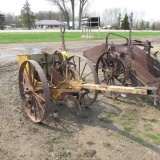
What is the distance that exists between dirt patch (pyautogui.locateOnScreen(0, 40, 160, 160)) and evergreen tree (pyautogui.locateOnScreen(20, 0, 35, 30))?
73.7 m

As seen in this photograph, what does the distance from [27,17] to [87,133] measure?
77.5 meters

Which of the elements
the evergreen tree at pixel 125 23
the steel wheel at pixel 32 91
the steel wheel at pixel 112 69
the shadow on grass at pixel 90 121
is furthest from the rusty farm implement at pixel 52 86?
the evergreen tree at pixel 125 23

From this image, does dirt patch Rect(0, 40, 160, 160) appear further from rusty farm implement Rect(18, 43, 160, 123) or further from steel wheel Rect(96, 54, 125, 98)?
steel wheel Rect(96, 54, 125, 98)

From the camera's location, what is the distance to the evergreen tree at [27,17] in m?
76.4

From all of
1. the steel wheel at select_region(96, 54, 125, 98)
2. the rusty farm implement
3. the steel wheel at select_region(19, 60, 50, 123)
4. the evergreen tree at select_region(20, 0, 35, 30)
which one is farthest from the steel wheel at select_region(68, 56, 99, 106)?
the evergreen tree at select_region(20, 0, 35, 30)

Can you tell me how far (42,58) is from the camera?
5219 mm

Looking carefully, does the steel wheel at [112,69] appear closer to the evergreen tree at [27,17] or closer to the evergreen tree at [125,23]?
the evergreen tree at [125,23]

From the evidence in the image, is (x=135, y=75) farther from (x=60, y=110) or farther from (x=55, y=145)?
(x=55, y=145)

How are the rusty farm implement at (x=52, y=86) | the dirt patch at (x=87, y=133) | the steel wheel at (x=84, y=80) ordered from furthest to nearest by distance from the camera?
the steel wheel at (x=84, y=80) → the rusty farm implement at (x=52, y=86) → the dirt patch at (x=87, y=133)

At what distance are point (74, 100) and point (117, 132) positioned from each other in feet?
3.14

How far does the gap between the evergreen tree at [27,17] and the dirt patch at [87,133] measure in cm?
7370

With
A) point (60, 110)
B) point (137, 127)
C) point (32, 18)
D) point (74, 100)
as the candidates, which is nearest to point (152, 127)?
point (137, 127)

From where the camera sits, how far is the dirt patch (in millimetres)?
3566

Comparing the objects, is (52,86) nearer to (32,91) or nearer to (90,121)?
(32,91)
